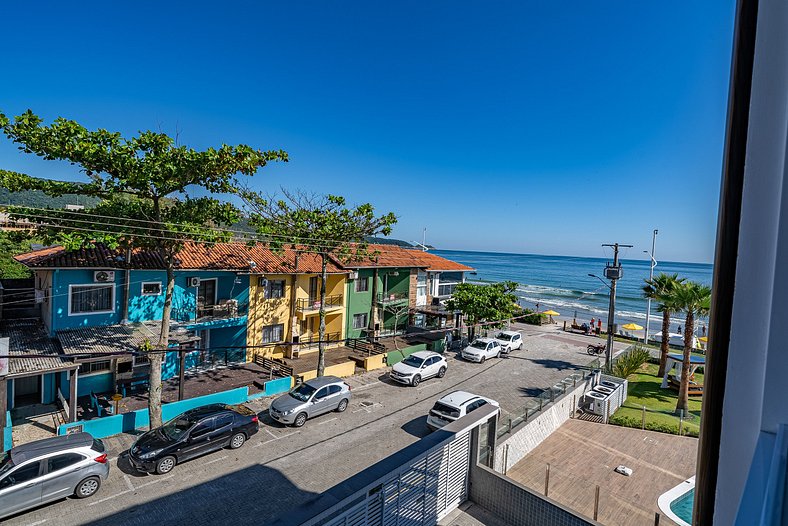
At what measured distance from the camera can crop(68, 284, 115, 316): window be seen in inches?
628

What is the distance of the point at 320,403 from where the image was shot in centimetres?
1559

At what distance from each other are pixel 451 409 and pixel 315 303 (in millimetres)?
12350

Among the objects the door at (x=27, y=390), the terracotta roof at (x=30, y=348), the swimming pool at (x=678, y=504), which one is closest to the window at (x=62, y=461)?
the terracotta roof at (x=30, y=348)

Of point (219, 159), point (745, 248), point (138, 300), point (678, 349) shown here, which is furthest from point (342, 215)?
point (678, 349)

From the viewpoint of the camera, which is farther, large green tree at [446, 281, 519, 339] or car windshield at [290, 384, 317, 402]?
large green tree at [446, 281, 519, 339]

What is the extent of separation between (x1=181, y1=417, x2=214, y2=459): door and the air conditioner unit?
27.8ft

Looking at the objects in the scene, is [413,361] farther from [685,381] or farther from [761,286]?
[761,286]

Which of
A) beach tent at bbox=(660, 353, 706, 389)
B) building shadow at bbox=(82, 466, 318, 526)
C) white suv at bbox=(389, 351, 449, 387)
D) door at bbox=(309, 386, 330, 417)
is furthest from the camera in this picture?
white suv at bbox=(389, 351, 449, 387)

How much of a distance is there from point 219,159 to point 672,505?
1565 cm

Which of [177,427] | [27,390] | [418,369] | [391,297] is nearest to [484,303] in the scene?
[391,297]

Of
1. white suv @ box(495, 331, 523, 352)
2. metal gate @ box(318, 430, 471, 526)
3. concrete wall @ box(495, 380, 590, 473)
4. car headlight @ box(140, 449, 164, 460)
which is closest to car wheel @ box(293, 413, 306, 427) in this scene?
car headlight @ box(140, 449, 164, 460)

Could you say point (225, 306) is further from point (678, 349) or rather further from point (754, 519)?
point (678, 349)

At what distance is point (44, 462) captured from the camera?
32.1 feet

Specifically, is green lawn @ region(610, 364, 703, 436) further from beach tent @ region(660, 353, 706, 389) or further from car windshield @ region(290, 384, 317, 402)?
car windshield @ region(290, 384, 317, 402)
